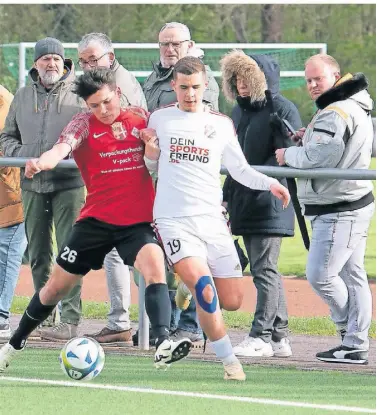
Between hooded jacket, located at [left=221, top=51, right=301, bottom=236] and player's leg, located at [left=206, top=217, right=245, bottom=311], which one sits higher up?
hooded jacket, located at [left=221, top=51, right=301, bottom=236]

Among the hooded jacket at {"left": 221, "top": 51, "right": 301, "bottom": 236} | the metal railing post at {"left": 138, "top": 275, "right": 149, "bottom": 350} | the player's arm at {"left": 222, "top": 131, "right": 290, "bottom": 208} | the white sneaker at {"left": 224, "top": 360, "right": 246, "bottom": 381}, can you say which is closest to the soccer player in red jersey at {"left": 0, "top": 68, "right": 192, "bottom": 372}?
the player's arm at {"left": 222, "top": 131, "right": 290, "bottom": 208}

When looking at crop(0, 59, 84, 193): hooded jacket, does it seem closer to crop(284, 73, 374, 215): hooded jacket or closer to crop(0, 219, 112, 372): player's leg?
crop(0, 219, 112, 372): player's leg

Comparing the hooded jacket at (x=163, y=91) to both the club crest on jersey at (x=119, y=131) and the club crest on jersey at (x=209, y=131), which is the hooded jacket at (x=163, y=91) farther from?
the club crest on jersey at (x=209, y=131)

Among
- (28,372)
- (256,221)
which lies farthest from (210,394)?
(256,221)

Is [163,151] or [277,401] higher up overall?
[163,151]

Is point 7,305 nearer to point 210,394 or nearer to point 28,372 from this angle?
point 28,372

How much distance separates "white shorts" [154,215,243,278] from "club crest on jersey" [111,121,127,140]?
574 millimetres

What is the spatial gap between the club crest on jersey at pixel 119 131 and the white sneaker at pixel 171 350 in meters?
1.30

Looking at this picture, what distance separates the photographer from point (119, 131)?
Result: 776cm

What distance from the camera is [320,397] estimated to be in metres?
7.03

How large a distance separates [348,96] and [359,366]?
68.3 inches

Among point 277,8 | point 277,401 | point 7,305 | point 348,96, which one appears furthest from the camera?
point 277,8

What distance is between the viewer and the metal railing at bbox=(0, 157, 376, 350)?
25.9 ft

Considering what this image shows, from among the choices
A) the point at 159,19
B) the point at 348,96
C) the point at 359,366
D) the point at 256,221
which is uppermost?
the point at 159,19
